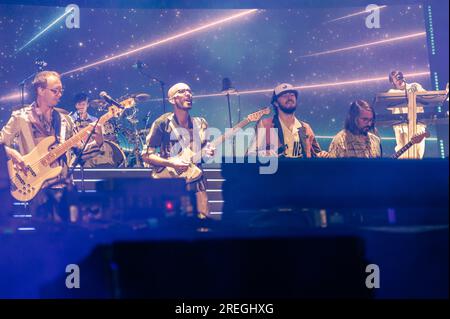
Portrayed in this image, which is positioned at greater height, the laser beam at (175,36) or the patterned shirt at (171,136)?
the laser beam at (175,36)

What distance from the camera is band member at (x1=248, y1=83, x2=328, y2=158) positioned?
293 centimetres

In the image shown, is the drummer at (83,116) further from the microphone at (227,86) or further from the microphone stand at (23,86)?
the microphone at (227,86)

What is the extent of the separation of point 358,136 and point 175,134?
1122 mm

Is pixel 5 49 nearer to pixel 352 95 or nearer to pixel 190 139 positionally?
pixel 190 139

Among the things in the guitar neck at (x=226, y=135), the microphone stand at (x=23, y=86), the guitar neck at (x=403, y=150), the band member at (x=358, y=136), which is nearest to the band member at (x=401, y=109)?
the guitar neck at (x=403, y=150)

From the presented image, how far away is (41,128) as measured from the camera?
114 inches

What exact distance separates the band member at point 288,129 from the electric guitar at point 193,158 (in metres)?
0.06

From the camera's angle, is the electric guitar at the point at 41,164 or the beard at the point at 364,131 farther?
the beard at the point at 364,131

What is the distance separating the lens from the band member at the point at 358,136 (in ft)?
9.57

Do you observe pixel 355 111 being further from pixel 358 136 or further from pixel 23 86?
pixel 23 86

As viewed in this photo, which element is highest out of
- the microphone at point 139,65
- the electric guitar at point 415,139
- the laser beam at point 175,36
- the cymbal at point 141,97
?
the laser beam at point 175,36

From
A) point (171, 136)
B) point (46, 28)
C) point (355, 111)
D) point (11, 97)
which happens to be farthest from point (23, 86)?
point (355, 111)

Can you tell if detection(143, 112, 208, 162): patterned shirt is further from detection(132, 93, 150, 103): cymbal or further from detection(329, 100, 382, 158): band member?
detection(329, 100, 382, 158): band member

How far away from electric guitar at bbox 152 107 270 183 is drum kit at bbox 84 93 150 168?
0.48ft
